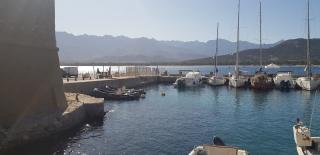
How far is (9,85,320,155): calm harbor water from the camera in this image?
24891 mm

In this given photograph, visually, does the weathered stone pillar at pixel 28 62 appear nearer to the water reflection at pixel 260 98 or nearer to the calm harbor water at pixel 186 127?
the calm harbor water at pixel 186 127

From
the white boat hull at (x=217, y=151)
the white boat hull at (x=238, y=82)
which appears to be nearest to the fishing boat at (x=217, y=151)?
the white boat hull at (x=217, y=151)

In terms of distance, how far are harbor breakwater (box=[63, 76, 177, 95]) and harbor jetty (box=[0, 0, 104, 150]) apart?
18.1m

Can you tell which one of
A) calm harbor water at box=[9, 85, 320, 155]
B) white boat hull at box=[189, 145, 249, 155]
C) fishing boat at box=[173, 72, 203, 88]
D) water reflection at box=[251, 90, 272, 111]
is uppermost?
fishing boat at box=[173, 72, 203, 88]

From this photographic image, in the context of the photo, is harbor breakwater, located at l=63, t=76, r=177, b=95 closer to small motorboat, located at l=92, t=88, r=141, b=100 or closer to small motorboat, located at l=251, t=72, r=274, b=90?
small motorboat, located at l=92, t=88, r=141, b=100

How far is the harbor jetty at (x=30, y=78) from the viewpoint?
79.6 ft

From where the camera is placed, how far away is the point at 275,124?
33656 mm

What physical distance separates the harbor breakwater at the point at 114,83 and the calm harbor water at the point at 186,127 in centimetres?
552

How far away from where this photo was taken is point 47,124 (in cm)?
2622

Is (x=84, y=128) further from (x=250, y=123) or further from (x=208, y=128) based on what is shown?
(x=250, y=123)

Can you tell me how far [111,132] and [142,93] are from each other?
86.1ft

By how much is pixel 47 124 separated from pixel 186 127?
1117 centimetres

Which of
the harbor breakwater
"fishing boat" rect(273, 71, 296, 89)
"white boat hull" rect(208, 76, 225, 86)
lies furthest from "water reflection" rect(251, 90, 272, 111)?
the harbor breakwater

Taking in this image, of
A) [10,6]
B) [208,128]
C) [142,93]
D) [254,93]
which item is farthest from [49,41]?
[254,93]
